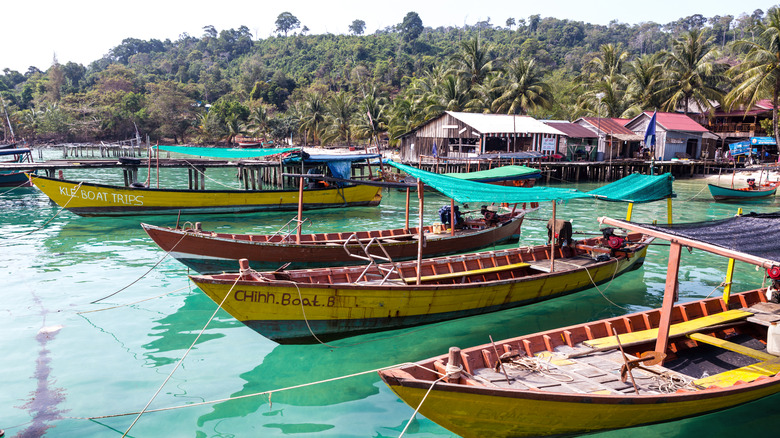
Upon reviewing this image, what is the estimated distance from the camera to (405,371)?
5680 millimetres

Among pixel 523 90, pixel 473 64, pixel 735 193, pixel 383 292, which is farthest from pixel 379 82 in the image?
pixel 383 292

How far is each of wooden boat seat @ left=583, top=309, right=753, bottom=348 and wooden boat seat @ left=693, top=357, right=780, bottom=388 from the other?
0.86 metres

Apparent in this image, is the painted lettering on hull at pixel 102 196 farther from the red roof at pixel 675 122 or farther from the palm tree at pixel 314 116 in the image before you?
the red roof at pixel 675 122

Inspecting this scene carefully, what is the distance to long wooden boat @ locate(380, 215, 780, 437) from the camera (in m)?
5.52

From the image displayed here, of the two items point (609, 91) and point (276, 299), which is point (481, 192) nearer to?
point (276, 299)

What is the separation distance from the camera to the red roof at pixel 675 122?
42.6 metres

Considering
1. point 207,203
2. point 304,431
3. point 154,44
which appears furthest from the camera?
point 154,44

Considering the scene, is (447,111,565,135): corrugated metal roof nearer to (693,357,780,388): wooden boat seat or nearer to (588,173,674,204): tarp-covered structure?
(588,173,674,204): tarp-covered structure

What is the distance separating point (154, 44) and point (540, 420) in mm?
168341

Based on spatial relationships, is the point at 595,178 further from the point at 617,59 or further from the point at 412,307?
the point at 412,307

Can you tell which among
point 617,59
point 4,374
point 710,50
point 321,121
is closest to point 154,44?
point 321,121

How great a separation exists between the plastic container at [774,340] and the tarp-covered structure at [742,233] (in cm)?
138

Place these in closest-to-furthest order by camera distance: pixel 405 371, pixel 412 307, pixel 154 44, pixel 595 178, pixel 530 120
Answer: pixel 405 371, pixel 412 307, pixel 530 120, pixel 595 178, pixel 154 44

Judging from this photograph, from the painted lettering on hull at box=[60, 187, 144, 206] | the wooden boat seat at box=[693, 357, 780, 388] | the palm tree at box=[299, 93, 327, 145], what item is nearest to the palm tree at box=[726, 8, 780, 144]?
the wooden boat seat at box=[693, 357, 780, 388]
